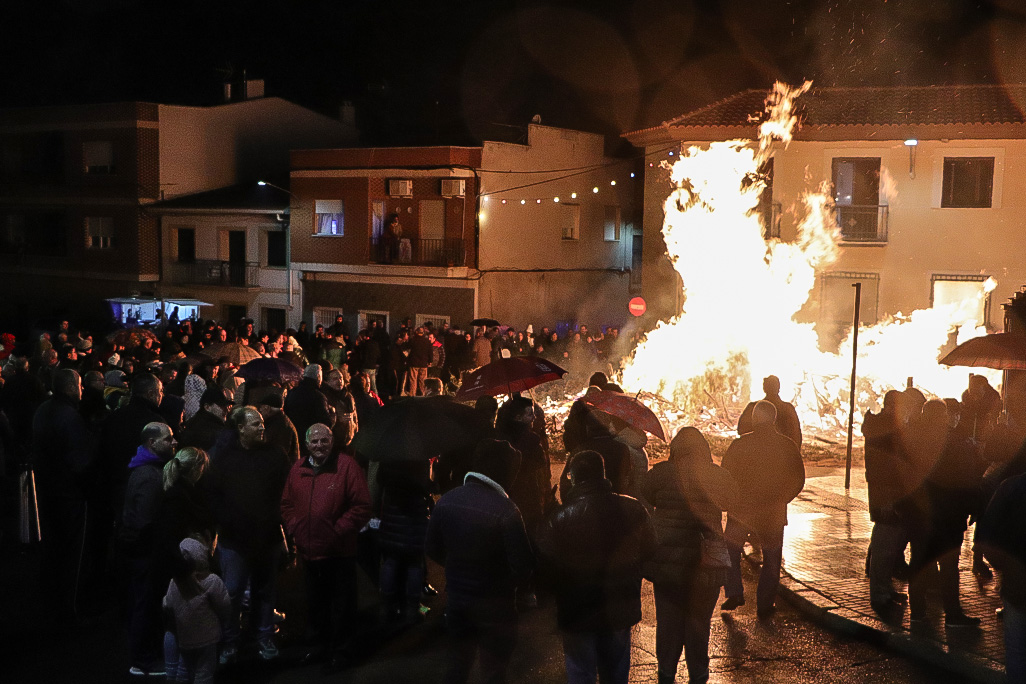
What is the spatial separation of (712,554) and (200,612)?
9.82 feet

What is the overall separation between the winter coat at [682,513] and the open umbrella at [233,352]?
8.43 m

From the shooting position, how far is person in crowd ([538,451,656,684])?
4852 mm

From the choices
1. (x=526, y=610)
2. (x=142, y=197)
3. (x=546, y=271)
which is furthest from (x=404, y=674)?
(x=142, y=197)

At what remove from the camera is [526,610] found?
7.57 meters

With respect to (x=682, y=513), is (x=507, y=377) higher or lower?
higher

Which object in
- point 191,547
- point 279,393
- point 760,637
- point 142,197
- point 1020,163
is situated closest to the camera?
point 191,547

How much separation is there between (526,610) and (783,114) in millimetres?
Answer: 17962

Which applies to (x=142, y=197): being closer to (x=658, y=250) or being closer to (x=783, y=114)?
(x=658, y=250)

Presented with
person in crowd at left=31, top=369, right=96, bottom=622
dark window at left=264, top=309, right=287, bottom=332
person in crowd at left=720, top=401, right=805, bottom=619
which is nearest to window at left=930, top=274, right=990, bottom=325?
person in crowd at left=720, top=401, right=805, bottom=619

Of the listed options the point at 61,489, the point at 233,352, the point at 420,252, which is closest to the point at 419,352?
the point at 233,352

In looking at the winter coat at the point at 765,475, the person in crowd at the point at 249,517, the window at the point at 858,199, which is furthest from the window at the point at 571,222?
the person in crowd at the point at 249,517

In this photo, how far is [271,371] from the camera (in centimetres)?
1061

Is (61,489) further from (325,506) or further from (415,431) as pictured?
(415,431)

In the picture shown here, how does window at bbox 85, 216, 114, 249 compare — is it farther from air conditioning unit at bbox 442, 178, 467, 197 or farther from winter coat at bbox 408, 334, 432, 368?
winter coat at bbox 408, 334, 432, 368
